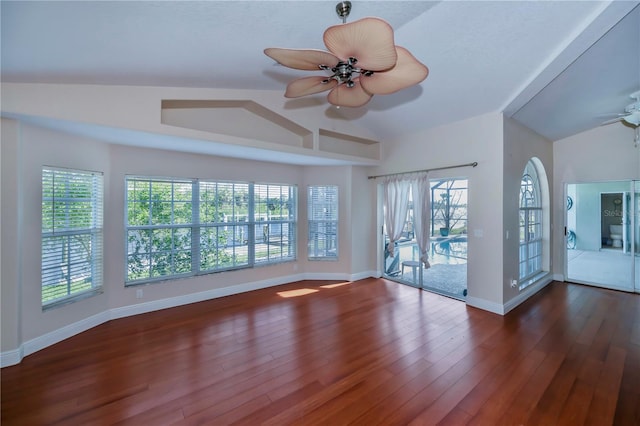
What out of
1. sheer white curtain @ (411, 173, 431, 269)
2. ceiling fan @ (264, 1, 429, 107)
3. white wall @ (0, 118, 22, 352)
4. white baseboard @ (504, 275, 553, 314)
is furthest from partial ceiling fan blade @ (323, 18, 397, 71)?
white baseboard @ (504, 275, 553, 314)

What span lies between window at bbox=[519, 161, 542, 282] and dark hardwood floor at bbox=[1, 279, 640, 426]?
1044 millimetres

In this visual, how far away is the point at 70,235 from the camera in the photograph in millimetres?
3078

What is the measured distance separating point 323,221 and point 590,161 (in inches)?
209

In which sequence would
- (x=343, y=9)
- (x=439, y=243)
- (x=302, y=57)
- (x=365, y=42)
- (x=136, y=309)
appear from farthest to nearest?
(x=439, y=243) < (x=136, y=309) < (x=343, y=9) < (x=302, y=57) < (x=365, y=42)

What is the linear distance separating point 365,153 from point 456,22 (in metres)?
3.00

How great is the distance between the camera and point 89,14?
1771 millimetres

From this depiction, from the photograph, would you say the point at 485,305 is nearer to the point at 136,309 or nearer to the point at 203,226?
the point at 203,226

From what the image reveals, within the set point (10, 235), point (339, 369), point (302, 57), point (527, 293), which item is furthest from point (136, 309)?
point (527, 293)

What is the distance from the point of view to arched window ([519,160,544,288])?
462cm

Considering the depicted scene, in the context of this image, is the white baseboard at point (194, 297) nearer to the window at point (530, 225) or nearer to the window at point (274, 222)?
the window at point (274, 222)

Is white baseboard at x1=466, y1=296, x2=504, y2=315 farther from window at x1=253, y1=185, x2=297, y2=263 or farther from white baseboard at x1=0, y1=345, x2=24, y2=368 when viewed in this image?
white baseboard at x1=0, y1=345, x2=24, y2=368

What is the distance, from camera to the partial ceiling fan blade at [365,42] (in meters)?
1.36

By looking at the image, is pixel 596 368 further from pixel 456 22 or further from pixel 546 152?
pixel 546 152

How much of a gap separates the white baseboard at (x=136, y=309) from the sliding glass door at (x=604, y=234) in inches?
175
